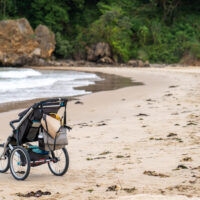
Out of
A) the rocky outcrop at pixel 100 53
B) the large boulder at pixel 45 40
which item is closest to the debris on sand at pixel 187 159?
the rocky outcrop at pixel 100 53

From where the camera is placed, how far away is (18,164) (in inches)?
182

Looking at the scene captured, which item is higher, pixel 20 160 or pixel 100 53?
pixel 100 53

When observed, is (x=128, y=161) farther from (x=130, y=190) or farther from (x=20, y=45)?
(x=20, y=45)

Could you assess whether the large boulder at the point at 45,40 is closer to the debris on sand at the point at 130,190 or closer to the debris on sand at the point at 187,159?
the debris on sand at the point at 187,159

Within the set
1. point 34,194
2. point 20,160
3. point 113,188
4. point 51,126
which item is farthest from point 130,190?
point 20,160

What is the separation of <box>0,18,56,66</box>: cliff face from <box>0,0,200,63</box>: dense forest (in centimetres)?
316

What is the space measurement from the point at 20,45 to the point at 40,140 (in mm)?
36934

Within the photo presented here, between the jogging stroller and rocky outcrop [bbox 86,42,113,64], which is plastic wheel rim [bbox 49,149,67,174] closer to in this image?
the jogging stroller

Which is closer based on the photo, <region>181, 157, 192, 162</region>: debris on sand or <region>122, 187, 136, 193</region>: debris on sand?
<region>122, 187, 136, 193</region>: debris on sand

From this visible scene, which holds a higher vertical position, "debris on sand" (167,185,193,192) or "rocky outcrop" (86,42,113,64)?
"rocky outcrop" (86,42,113,64)

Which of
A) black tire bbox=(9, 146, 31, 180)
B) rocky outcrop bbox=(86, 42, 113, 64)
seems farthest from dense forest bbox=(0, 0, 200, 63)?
black tire bbox=(9, 146, 31, 180)

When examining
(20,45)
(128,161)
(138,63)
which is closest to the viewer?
(128,161)

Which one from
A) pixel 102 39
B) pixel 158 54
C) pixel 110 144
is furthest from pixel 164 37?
pixel 110 144

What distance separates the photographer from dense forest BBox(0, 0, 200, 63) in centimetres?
4262
